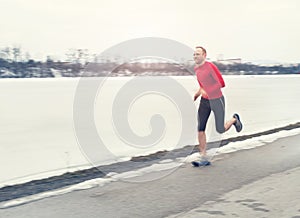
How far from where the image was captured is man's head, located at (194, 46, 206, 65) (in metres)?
6.01

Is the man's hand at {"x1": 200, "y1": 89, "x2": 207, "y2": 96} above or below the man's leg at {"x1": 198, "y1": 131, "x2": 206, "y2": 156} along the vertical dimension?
above

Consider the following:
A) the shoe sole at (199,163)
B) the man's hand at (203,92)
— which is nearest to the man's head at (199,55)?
the man's hand at (203,92)

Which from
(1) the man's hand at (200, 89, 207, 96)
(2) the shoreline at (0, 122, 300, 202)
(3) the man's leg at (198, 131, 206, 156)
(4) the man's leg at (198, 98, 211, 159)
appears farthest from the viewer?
(3) the man's leg at (198, 131, 206, 156)

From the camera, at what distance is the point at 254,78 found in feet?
153

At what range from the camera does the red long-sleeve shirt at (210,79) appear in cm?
602

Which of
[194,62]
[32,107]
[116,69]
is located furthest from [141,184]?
[32,107]

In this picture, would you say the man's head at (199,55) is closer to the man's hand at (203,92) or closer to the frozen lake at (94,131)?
the man's hand at (203,92)

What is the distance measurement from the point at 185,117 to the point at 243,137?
9.71 feet

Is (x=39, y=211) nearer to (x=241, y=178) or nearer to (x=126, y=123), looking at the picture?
(x=241, y=178)

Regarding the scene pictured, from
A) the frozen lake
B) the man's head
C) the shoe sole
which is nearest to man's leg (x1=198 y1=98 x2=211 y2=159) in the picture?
the shoe sole

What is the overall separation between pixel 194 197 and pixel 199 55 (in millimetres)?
2410

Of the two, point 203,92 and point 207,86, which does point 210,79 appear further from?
point 203,92

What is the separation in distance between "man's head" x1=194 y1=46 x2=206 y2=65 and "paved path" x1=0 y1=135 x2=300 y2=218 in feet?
5.51

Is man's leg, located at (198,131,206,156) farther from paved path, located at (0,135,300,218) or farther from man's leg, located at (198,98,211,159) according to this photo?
paved path, located at (0,135,300,218)
